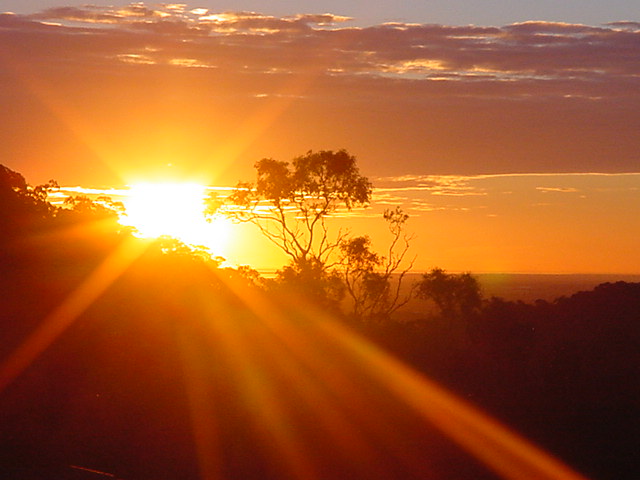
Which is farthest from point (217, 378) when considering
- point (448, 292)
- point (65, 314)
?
point (448, 292)

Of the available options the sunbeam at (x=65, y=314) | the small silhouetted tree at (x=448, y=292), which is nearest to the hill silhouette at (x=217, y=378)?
the sunbeam at (x=65, y=314)

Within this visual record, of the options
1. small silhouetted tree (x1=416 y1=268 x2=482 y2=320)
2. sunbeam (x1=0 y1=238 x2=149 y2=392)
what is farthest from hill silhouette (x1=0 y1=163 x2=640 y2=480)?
small silhouetted tree (x1=416 y1=268 x2=482 y2=320)

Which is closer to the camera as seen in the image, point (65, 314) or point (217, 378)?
point (217, 378)

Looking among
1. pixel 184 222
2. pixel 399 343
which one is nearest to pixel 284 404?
pixel 399 343

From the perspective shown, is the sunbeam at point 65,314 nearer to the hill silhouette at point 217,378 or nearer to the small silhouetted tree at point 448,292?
the hill silhouette at point 217,378

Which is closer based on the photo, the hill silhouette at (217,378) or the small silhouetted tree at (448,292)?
the hill silhouette at (217,378)

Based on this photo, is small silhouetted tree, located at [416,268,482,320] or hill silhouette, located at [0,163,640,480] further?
small silhouetted tree, located at [416,268,482,320]

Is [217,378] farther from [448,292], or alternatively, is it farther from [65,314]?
[448,292]

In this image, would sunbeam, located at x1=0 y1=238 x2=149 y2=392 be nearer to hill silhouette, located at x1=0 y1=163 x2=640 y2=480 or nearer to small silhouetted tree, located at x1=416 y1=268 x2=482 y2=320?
hill silhouette, located at x1=0 y1=163 x2=640 y2=480

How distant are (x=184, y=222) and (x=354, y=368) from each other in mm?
13487

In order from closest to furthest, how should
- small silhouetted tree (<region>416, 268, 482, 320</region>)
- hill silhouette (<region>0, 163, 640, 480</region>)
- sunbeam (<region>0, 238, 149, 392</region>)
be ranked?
hill silhouette (<region>0, 163, 640, 480</region>) → sunbeam (<region>0, 238, 149, 392</region>) → small silhouetted tree (<region>416, 268, 482, 320</region>)

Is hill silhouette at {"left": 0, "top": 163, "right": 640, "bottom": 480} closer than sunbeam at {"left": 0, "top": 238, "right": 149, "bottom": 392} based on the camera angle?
Yes

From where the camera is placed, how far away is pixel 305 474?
59.9 ft

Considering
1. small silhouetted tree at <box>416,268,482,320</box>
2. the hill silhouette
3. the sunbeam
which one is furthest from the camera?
small silhouetted tree at <box>416,268,482,320</box>
